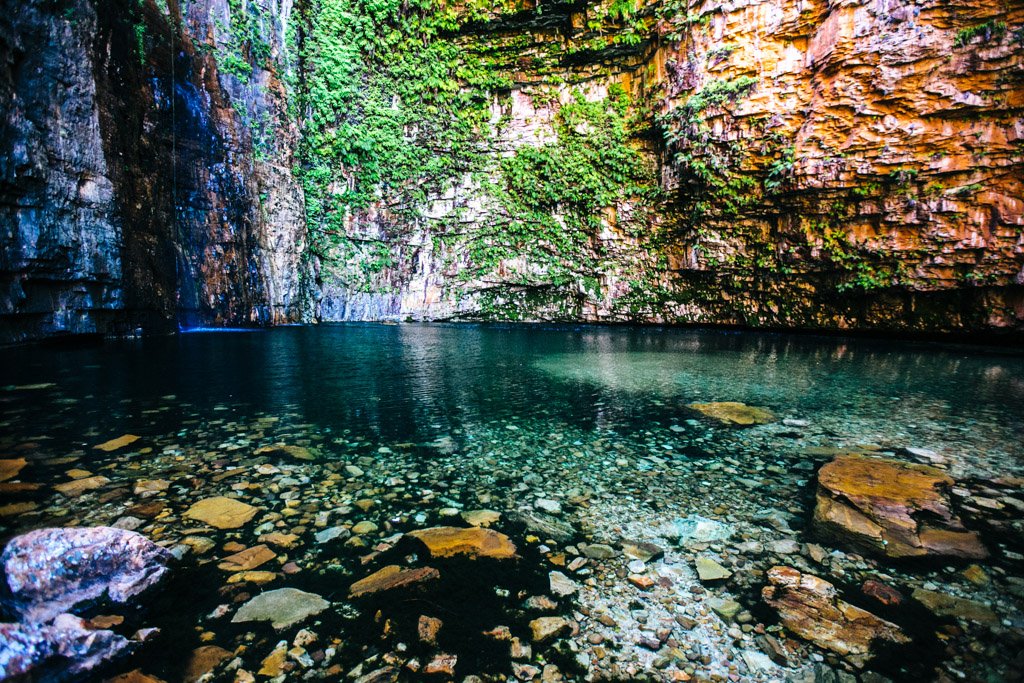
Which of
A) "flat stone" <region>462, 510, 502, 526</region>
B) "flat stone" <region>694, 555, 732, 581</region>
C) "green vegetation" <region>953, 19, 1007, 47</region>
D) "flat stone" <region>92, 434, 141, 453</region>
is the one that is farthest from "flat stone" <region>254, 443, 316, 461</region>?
"green vegetation" <region>953, 19, 1007, 47</region>

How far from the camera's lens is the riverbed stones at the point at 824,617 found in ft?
4.67

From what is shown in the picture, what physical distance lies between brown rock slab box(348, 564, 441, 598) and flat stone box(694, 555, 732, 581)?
1.15 m

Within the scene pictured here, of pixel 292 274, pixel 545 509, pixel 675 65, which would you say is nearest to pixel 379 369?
pixel 545 509

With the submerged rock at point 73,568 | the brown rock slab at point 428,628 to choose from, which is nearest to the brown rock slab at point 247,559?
the submerged rock at point 73,568

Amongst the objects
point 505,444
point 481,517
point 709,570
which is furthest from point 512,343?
point 709,570

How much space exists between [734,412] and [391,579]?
12.6 feet

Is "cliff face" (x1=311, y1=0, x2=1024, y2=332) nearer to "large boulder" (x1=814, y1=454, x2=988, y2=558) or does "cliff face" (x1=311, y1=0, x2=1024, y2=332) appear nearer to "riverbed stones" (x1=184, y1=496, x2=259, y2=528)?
"large boulder" (x1=814, y1=454, x2=988, y2=558)

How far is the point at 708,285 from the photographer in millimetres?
14984

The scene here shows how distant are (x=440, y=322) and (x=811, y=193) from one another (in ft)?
44.2

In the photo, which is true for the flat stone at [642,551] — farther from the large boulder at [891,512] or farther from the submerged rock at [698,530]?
Answer: the large boulder at [891,512]

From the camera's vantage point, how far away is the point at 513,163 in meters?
17.0

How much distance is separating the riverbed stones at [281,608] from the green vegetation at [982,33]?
16.3 metres

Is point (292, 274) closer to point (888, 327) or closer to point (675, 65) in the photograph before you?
point (675, 65)

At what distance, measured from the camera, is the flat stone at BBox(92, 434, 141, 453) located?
2992 millimetres
